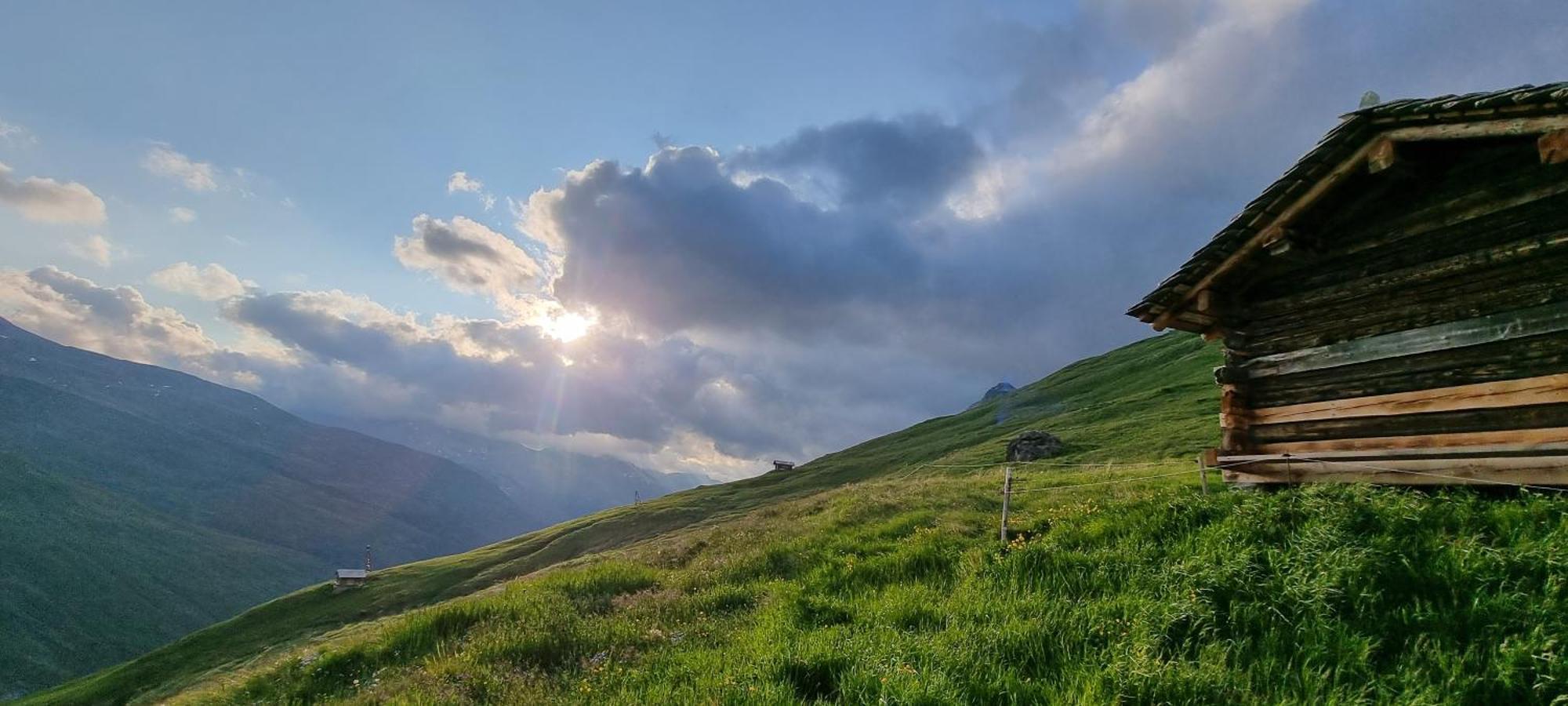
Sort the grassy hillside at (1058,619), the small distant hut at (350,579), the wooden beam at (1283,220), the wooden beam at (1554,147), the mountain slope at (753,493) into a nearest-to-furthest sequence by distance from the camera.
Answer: the grassy hillside at (1058,619), the wooden beam at (1554,147), the wooden beam at (1283,220), the mountain slope at (753,493), the small distant hut at (350,579)

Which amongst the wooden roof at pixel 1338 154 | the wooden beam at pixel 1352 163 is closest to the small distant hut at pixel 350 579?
the wooden roof at pixel 1338 154

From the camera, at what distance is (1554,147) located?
8.90 meters

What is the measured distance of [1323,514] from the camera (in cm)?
916

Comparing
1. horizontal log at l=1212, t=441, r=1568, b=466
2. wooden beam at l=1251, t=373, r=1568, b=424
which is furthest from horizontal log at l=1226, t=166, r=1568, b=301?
horizontal log at l=1212, t=441, r=1568, b=466

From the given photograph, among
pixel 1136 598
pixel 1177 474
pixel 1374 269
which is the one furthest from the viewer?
pixel 1177 474

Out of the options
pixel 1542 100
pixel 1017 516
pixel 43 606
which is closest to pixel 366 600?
pixel 1017 516

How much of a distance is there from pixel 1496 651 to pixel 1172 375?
78963mm

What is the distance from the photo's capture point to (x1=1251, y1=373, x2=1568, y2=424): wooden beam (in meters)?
9.81

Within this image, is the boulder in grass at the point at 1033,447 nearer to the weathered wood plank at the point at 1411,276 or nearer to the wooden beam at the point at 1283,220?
the wooden beam at the point at 1283,220

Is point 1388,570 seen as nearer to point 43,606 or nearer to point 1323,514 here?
point 1323,514

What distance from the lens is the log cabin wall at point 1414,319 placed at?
987 centimetres

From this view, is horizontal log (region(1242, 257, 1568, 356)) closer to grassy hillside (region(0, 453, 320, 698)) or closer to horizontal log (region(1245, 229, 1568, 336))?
horizontal log (region(1245, 229, 1568, 336))

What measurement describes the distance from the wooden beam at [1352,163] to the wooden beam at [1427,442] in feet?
10.8

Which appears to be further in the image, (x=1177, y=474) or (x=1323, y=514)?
(x=1177, y=474)
